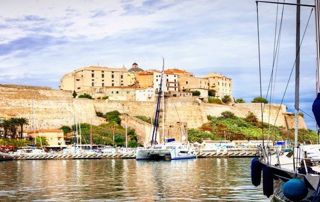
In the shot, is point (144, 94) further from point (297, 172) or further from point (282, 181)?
point (297, 172)

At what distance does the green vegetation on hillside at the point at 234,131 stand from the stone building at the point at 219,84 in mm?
19003

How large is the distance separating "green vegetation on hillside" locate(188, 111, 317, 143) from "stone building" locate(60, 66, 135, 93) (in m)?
21.4

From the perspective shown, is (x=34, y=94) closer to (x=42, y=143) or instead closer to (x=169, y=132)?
(x=42, y=143)

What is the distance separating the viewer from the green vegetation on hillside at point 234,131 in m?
74.9

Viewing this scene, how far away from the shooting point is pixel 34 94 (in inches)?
2869

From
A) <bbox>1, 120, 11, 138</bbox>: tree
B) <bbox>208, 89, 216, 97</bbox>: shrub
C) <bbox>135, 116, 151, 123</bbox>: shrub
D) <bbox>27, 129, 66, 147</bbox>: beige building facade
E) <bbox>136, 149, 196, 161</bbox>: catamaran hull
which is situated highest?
<bbox>208, 89, 216, 97</bbox>: shrub

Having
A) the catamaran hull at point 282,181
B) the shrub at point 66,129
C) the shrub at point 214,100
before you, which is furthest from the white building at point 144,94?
the catamaran hull at point 282,181

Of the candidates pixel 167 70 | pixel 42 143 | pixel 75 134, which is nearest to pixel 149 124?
pixel 75 134

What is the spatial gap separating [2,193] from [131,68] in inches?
3774

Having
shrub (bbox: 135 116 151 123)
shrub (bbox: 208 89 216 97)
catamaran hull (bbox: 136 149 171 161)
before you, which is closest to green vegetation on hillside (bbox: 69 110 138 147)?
shrub (bbox: 135 116 151 123)

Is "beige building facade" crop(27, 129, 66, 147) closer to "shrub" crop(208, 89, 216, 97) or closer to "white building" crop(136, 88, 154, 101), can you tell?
"white building" crop(136, 88, 154, 101)

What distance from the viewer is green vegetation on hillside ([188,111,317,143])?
74919mm

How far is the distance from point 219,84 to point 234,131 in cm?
2920

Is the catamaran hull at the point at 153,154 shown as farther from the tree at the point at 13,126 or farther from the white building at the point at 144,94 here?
the white building at the point at 144,94
